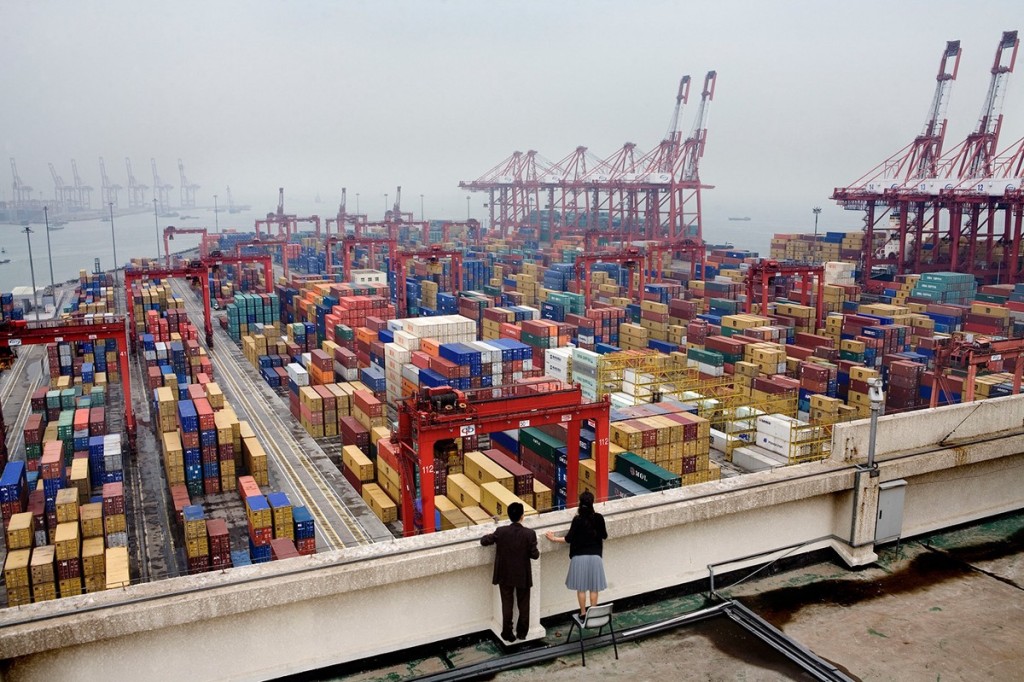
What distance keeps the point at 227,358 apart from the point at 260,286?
28.7 m

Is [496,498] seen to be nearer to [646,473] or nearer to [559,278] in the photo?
[646,473]

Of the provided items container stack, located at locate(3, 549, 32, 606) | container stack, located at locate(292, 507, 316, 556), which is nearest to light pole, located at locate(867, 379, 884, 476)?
container stack, located at locate(292, 507, 316, 556)

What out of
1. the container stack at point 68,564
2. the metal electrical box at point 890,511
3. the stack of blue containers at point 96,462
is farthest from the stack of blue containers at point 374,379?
the metal electrical box at point 890,511

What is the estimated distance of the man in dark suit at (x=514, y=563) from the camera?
599cm

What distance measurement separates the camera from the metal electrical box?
7.61 meters

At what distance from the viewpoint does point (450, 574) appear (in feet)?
20.3

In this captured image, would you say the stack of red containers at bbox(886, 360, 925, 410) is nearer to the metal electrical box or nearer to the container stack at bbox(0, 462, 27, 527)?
the metal electrical box

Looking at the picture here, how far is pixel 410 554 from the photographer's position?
19.7 ft

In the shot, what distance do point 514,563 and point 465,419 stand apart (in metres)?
12.2

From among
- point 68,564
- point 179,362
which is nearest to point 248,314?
point 179,362

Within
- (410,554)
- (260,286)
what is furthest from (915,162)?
(410,554)

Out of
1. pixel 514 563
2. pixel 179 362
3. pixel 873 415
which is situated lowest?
pixel 179 362

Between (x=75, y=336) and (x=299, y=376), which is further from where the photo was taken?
(x=299, y=376)

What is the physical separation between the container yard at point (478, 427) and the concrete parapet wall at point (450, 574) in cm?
3
